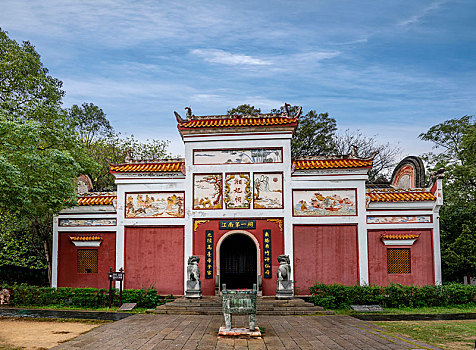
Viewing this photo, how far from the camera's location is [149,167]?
1562 cm

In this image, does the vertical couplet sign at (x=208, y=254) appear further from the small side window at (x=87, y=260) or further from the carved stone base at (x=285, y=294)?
the small side window at (x=87, y=260)

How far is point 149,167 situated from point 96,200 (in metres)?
2.18

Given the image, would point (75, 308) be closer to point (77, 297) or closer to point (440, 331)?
point (77, 297)

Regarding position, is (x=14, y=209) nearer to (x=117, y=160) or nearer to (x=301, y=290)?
(x=301, y=290)

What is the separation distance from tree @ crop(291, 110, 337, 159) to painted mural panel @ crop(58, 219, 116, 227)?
1471cm

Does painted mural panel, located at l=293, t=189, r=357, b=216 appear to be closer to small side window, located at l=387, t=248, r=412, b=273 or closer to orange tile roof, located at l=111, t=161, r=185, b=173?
small side window, located at l=387, t=248, r=412, b=273

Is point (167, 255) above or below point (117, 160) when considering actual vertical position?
below

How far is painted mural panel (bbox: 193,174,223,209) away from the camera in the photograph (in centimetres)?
1498

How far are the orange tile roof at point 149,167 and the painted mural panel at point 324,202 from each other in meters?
4.09

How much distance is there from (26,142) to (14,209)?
6.37 ft

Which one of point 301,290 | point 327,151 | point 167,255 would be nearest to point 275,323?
point 301,290

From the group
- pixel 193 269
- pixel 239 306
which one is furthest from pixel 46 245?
pixel 239 306

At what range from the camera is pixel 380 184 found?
19.2 m

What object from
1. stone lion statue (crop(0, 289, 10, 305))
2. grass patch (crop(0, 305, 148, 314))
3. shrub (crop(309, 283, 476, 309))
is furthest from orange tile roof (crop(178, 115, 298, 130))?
stone lion statue (crop(0, 289, 10, 305))
